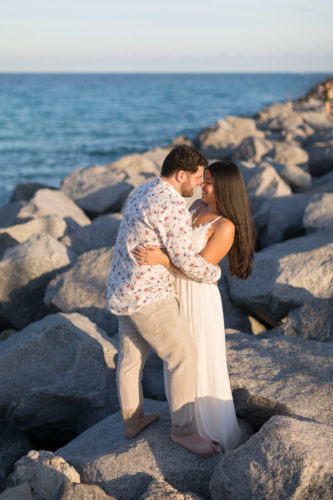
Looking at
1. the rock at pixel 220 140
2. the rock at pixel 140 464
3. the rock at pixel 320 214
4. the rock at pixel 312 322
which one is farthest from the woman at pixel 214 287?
the rock at pixel 220 140

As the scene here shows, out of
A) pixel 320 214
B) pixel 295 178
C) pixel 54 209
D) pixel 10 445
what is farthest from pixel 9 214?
pixel 10 445

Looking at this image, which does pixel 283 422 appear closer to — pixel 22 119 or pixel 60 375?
pixel 60 375

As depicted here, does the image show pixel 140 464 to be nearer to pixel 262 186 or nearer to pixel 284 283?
pixel 284 283

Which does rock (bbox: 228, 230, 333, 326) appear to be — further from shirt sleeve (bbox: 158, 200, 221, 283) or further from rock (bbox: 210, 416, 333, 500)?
shirt sleeve (bbox: 158, 200, 221, 283)

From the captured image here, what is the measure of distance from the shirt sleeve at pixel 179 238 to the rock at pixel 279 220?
4.38 metres

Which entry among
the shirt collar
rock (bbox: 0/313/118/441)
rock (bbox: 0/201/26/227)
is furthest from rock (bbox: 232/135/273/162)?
the shirt collar

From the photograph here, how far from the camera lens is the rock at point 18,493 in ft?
9.35

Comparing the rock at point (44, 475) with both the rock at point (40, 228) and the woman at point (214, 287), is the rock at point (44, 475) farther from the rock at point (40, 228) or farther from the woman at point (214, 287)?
the rock at point (40, 228)

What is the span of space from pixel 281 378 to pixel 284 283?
1.63 m

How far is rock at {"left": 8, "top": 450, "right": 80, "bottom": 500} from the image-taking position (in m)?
2.99

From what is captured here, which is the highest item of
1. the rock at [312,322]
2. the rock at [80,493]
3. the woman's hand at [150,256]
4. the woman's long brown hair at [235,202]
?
the woman's long brown hair at [235,202]

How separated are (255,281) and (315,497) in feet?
9.46

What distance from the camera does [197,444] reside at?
3.15m

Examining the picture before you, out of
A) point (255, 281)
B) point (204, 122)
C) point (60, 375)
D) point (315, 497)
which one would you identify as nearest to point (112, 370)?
point (60, 375)
